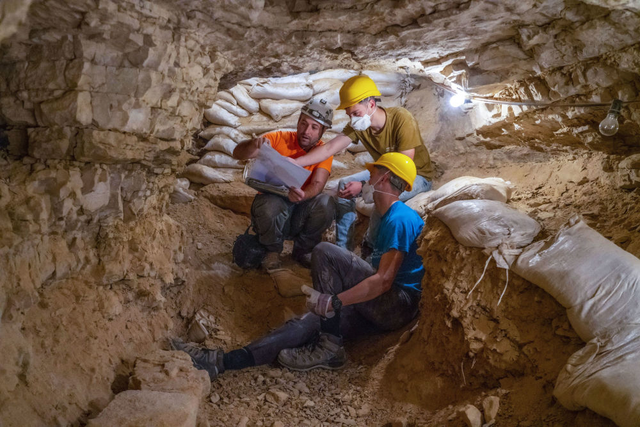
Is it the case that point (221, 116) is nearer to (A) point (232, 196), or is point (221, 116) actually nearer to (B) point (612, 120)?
(A) point (232, 196)

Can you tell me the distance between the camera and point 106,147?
7.67ft

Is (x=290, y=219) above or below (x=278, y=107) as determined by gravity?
below

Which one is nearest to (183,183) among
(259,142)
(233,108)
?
(233,108)

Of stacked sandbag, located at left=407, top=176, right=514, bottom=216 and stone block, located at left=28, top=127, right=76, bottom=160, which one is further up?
stone block, located at left=28, top=127, right=76, bottom=160

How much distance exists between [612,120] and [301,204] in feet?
7.57

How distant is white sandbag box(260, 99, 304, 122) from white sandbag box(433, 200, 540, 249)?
3.12 m

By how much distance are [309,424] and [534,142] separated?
10.2ft

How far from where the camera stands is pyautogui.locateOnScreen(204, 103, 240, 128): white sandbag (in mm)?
5125

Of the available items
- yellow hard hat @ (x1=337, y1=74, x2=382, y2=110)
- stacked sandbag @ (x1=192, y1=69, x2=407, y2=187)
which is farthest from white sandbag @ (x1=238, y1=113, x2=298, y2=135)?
yellow hard hat @ (x1=337, y1=74, x2=382, y2=110)

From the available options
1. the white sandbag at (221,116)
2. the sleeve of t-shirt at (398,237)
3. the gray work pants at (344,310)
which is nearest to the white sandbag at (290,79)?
the white sandbag at (221,116)

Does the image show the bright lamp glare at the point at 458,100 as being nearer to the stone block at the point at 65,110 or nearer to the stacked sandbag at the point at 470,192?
the stacked sandbag at the point at 470,192

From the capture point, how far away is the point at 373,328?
10.8 ft

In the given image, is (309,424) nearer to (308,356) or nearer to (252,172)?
(308,356)

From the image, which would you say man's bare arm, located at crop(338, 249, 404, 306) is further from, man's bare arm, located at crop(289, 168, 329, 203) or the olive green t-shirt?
the olive green t-shirt
